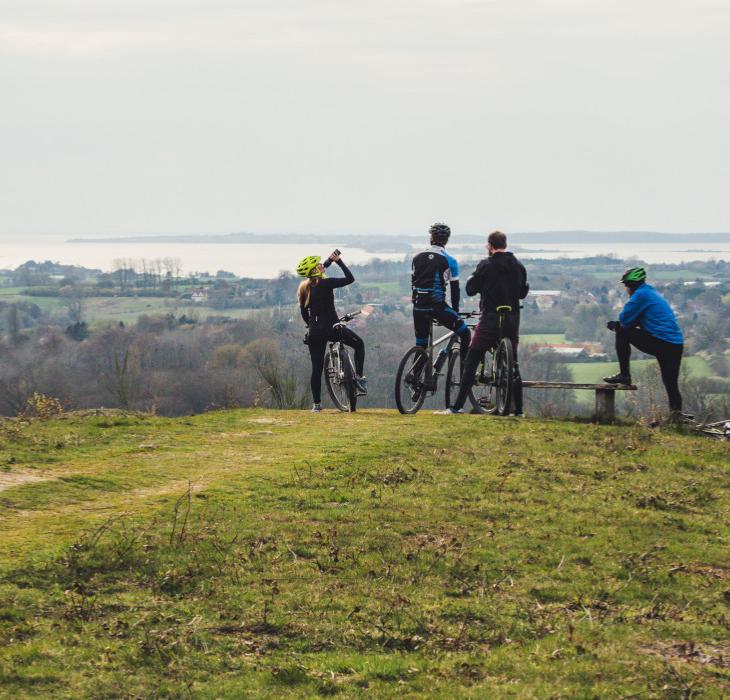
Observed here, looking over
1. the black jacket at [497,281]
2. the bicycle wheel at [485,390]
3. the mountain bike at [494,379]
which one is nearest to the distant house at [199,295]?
the mountain bike at [494,379]

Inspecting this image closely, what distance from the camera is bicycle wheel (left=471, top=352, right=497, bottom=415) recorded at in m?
14.5

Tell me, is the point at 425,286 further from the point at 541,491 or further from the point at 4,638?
the point at 4,638

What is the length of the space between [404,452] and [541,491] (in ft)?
6.02

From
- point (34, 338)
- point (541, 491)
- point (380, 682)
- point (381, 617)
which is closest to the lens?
point (380, 682)

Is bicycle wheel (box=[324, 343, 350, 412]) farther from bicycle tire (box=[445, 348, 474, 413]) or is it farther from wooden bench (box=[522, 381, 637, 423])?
wooden bench (box=[522, 381, 637, 423])

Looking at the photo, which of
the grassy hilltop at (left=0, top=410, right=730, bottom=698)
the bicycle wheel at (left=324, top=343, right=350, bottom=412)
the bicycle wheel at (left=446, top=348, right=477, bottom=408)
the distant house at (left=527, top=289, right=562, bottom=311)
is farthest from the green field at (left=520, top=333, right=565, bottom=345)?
the grassy hilltop at (left=0, top=410, right=730, bottom=698)

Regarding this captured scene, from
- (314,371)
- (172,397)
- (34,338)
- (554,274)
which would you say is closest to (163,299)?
(34,338)

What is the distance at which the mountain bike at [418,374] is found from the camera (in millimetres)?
14758

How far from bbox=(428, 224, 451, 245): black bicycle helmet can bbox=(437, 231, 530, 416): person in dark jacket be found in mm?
686

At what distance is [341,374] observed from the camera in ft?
50.9

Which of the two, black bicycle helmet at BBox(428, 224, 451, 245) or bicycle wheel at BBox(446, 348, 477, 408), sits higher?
black bicycle helmet at BBox(428, 224, 451, 245)

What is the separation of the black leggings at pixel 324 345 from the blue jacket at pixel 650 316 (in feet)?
11.4

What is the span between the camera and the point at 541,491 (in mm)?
10062

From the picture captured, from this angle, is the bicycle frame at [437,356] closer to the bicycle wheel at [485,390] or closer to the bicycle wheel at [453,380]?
the bicycle wheel at [453,380]
